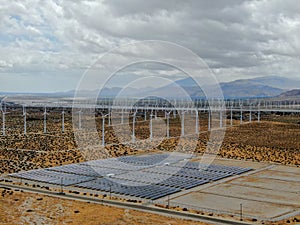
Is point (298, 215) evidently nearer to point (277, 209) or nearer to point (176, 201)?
point (277, 209)

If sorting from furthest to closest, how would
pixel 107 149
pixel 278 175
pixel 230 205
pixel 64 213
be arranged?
pixel 107 149 → pixel 278 175 → pixel 230 205 → pixel 64 213

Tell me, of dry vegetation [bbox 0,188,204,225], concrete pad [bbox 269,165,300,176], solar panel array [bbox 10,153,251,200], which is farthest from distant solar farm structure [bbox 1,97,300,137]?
dry vegetation [bbox 0,188,204,225]

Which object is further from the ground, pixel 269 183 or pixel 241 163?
pixel 241 163

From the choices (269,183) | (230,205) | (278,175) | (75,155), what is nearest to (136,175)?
(230,205)

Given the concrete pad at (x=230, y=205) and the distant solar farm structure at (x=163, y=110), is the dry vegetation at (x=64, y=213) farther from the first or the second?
the distant solar farm structure at (x=163, y=110)

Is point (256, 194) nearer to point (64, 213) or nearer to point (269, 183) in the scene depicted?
point (269, 183)

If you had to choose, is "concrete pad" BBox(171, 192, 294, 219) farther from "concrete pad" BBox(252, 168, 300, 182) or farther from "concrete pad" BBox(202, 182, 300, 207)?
"concrete pad" BBox(252, 168, 300, 182)

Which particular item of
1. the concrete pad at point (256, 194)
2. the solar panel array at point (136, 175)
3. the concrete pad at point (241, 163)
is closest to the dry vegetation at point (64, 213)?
the solar panel array at point (136, 175)

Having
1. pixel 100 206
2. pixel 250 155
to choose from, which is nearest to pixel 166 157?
pixel 250 155
